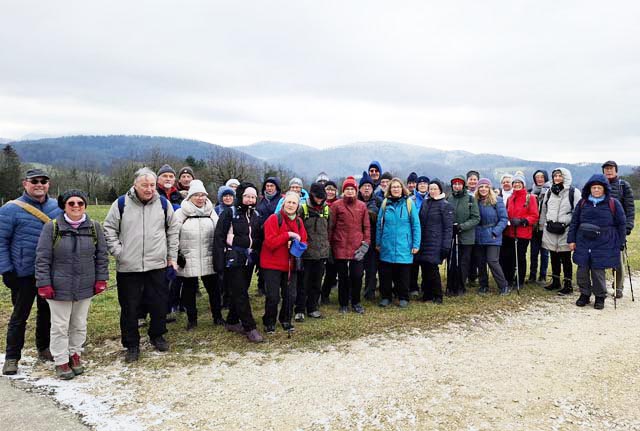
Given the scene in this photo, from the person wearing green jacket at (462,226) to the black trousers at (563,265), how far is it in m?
1.98

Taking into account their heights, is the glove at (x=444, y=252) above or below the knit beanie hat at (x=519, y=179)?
below

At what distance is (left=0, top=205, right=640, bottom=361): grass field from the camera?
5.80 m

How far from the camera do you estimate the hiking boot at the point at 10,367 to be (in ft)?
16.0

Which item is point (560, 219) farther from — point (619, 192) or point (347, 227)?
point (347, 227)

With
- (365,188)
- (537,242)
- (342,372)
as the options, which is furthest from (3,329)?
(537,242)

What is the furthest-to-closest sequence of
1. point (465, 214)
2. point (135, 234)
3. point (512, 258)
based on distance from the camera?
point (512, 258) < point (465, 214) < point (135, 234)

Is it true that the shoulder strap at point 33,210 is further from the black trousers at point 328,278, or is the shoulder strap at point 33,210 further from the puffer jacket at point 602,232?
the puffer jacket at point 602,232

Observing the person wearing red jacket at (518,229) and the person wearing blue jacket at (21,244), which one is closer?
the person wearing blue jacket at (21,244)

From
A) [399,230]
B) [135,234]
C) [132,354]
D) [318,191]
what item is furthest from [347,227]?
[132,354]

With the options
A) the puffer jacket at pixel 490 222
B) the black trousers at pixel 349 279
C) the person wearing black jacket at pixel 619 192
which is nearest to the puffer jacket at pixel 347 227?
the black trousers at pixel 349 279

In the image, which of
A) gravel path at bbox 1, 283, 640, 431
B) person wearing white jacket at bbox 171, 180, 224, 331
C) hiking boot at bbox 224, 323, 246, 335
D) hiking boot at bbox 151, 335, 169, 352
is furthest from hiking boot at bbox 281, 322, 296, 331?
hiking boot at bbox 151, 335, 169, 352

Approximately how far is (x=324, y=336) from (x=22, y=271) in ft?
13.0

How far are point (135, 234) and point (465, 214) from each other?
6.01m

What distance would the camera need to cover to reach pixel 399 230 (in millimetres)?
7453
